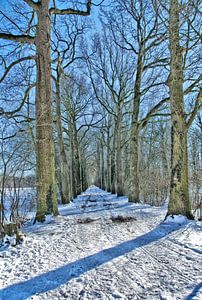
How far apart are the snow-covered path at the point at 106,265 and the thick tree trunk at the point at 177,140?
31.8 inches

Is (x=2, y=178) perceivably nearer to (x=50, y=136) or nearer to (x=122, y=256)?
(x=50, y=136)

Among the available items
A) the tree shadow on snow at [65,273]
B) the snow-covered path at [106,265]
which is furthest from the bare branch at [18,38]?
the tree shadow on snow at [65,273]

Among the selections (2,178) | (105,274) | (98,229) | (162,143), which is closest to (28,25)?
(2,178)

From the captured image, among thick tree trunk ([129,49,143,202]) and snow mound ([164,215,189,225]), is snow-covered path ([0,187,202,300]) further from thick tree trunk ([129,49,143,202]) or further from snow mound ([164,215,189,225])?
thick tree trunk ([129,49,143,202])

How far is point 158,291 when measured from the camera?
2.35 meters

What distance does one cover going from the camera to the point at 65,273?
2.94 m

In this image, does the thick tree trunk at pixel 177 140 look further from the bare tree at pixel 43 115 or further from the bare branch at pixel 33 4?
the bare branch at pixel 33 4

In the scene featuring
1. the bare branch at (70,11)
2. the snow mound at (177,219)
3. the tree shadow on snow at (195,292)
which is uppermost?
the bare branch at (70,11)

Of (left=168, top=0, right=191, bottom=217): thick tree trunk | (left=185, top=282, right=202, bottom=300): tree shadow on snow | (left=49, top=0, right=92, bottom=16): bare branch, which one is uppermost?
(left=49, top=0, right=92, bottom=16): bare branch

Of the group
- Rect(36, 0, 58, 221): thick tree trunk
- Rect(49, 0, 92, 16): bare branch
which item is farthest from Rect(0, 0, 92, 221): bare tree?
Rect(49, 0, 92, 16): bare branch

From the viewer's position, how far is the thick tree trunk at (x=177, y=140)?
586cm

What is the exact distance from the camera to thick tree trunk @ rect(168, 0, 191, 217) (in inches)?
231

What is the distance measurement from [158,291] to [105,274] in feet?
2.31

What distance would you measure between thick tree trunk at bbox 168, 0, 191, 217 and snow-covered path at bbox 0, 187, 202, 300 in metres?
0.81
